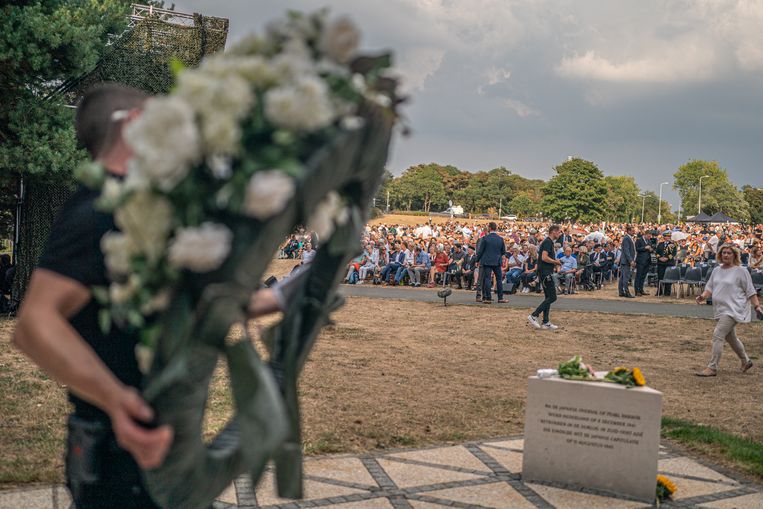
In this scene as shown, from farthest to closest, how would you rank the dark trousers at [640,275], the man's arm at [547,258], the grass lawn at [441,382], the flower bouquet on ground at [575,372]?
1. the dark trousers at [640,275]
2. the man's arm at [547,258]
3. the grass lawn at [441,382]
4. the flower bouquet on ground at [575,372]

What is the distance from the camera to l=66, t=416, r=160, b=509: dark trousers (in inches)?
88.2

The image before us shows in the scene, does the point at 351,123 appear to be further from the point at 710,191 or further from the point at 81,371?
the point at 710,191

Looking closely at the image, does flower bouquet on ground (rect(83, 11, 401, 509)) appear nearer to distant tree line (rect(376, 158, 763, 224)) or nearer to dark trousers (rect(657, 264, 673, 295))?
dark trousers (rect(657, 264, 673, 295))

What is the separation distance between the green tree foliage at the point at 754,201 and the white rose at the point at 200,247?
116627 millimetres

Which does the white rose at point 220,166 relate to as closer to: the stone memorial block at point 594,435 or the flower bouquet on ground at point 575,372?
the stone memorial block at point 594,435

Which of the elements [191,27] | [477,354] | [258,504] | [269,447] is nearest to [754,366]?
[477,354]

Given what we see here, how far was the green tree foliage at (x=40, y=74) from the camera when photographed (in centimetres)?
1254

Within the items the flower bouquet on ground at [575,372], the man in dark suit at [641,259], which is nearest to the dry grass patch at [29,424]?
the flower bouquet on ground at [575,372]

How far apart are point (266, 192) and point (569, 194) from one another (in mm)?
96206

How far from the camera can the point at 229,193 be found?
1.62m

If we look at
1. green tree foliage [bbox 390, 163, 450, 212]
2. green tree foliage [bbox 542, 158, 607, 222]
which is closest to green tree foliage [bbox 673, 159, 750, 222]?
green tree foliage [bbox 542, 158, 607, 222]

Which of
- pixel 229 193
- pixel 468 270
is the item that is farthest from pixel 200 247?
pixel 468 270

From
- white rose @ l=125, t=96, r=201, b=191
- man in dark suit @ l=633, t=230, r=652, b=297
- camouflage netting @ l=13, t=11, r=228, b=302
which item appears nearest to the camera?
white rose @ l=125, t=96, r=201, b=191

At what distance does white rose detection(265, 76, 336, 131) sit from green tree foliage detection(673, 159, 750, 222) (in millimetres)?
108865
